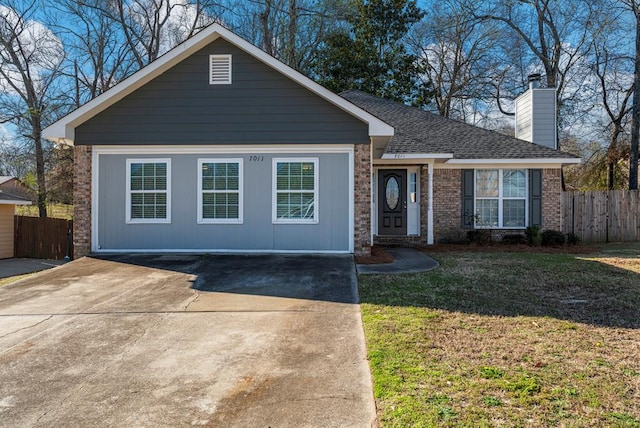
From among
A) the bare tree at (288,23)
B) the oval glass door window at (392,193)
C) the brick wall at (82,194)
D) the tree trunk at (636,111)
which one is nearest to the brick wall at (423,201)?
the oval glass door window at (392,193)

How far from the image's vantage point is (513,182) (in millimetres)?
13414

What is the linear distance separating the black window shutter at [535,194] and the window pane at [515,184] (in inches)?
8.9

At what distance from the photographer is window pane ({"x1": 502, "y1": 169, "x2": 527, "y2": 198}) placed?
1338cm

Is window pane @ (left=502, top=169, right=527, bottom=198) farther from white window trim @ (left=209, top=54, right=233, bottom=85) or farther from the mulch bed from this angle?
white window trim @ (left=209, top=54, right=233, bottom=85)

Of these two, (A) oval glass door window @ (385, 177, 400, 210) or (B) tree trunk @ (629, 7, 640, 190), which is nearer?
(A) oval glass door window @ (385, 177, 400, 210)

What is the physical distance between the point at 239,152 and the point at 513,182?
8709mm

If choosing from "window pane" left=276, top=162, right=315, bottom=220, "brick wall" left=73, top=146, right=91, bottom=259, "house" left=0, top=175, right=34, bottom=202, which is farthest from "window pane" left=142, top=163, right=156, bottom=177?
"house" left=0, top=175, right=34, bottom=202

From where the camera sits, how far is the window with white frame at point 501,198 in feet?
43.9

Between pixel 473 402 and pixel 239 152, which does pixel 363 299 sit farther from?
pixel 239 152

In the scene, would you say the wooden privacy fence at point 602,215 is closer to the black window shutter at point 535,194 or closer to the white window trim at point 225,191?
the black window shutter at point 535,194

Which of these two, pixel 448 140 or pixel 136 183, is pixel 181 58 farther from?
pixel 448 140

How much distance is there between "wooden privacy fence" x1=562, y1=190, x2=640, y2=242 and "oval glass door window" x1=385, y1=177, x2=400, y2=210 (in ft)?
21.9

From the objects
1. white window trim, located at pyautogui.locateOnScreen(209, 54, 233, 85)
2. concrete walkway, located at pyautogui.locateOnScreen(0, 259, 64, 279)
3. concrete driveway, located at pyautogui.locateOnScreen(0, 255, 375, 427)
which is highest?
white window trim, located at pyautogui.locateOnScreen(209, 54, 233, 85)

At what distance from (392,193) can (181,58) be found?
277 inches
